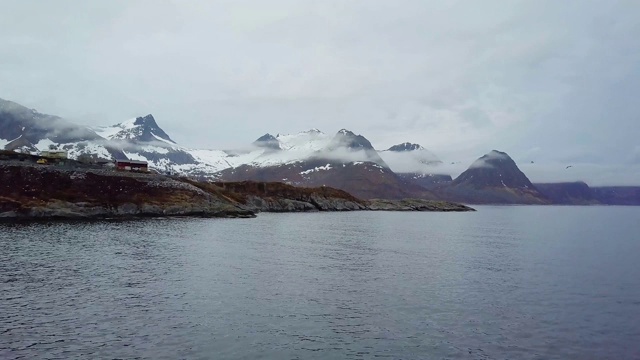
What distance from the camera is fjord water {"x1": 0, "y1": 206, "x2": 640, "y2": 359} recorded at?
29859mm

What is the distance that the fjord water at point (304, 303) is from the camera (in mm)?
29859

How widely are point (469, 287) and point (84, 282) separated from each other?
134 ft

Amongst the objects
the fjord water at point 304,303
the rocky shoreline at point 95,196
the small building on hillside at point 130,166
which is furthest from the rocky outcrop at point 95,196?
the fjord water at point 304,303

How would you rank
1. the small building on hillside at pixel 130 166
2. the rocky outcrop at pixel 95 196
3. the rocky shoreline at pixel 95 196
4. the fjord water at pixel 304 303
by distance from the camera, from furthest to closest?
the small building on hillside at pixel 130 166 → the rocky outcrop at pixel 95 196 → the rocky shoreline at pixel 95 196 → the fjord water at pixel 304 303

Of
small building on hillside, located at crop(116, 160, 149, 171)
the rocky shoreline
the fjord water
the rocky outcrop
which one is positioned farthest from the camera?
small building on hillside, located at crop(116, 160, 149, 171)

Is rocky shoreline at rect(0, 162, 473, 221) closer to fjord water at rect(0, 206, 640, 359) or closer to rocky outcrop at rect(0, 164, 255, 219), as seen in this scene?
rocky outcrop at rect(0, 164, 255, 219)

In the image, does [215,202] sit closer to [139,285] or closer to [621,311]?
[139,285]

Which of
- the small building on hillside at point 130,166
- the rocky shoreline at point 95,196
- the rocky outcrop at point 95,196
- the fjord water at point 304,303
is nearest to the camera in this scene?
the fjord water at point 304,303

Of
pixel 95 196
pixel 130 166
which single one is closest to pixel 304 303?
pixel 95 196

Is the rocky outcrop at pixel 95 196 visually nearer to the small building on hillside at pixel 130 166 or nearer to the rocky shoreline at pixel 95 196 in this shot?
the rocky shoreline at pixel 95 196

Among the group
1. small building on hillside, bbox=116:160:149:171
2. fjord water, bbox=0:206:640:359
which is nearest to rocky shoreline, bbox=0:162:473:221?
small building on hillside, bbox=116:160:149:171

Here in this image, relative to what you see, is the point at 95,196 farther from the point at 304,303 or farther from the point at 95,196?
the point at 304,303

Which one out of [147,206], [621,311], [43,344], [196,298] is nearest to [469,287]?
[621,311]

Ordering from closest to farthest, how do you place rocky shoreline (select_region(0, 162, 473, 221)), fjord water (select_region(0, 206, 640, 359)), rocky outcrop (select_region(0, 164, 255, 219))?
fjord water (select_region(0, 206, 640, 359))
rocky shoreline (select_region(0, 162, 473, 221))
rocky outcrop (select_region(0, 164, 255, 219))
